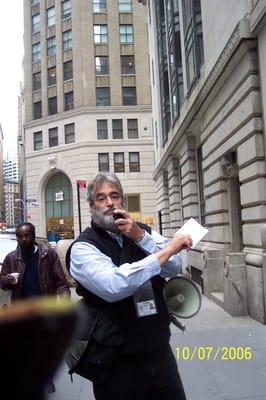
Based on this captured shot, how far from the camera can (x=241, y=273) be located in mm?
9867

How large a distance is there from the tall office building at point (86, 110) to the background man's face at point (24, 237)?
3905cm

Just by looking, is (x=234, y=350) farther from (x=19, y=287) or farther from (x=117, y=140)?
(x=117, y=140)

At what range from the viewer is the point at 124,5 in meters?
48.2

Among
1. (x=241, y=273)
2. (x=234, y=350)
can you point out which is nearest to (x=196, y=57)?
(x=241, y=273)

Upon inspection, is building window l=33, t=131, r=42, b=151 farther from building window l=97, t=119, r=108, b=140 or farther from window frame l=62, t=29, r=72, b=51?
window frame l=62, t=29, r=72, b=51

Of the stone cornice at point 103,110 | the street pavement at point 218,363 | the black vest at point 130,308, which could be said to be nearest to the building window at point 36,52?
the stone cornice at point 103,110

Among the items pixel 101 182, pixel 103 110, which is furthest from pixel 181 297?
pixel 103 110

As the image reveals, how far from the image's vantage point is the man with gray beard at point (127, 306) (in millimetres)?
2566

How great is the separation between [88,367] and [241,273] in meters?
7.56

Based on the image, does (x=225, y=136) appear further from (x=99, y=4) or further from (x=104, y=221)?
(x=99, y=4)

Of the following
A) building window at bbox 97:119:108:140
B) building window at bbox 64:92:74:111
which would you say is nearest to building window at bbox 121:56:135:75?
building window at bbox 64:92:74:111

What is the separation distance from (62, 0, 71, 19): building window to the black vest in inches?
1932
